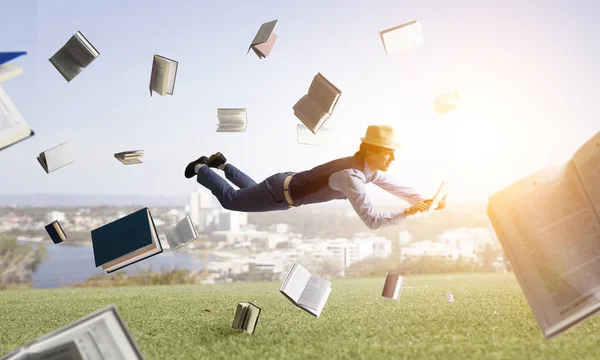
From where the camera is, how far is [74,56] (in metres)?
4.12

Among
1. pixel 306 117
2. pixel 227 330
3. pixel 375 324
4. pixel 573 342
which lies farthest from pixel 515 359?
pixel 306 117

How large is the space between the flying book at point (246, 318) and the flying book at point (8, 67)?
1.62 meters

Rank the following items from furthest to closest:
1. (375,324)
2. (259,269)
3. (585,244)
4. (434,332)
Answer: (259,269) < (375,324) < (434,332) < (585,244)

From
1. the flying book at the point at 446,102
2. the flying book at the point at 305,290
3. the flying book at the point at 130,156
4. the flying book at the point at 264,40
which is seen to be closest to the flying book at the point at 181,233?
the flying book at the point at 130,156

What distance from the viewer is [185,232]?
4082 millimetres

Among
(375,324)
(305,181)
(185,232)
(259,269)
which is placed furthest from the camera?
(259,269)

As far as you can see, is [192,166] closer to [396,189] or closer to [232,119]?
[232,119]

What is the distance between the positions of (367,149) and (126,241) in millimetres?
1466

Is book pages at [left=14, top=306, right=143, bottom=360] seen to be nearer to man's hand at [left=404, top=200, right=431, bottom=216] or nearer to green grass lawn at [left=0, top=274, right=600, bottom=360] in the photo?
green grass lawn at [left=0, top=274, right=600, bottom=360]

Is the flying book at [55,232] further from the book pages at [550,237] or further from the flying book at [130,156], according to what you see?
the book pages at [550,237]

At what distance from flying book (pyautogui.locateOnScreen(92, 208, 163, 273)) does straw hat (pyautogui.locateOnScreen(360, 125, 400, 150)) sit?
4.29ft

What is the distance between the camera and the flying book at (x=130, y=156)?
4309 mm

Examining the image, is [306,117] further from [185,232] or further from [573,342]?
[573,342]

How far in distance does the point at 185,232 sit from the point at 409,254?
3.98 metres
